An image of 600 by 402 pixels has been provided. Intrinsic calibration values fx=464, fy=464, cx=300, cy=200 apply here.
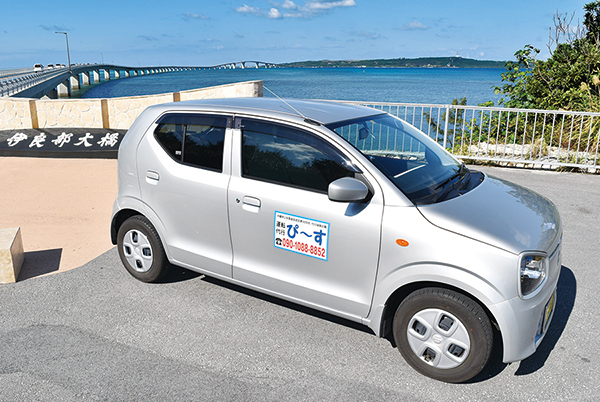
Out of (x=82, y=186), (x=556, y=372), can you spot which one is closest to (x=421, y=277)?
(x=556, y=372)

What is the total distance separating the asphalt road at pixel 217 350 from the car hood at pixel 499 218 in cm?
100

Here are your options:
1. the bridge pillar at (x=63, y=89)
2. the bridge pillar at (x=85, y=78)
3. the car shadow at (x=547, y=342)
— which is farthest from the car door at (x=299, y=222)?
the bridge pillar at (x=85, y=78)

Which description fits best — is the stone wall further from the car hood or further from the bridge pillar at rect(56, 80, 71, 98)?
the bridge pillar at rect(56, 80, 71, 98)

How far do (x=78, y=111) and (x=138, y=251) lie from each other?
9875mm

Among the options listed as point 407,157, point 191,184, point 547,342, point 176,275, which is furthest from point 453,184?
point 176,275

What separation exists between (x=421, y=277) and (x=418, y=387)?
775 mm

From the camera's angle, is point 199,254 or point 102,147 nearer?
point 199,254

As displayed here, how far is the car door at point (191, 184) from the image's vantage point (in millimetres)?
3945

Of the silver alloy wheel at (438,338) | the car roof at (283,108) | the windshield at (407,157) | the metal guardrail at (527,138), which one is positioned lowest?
the silver alloy wheel at (438,338)

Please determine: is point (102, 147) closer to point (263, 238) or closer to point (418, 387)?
point (263, 238)

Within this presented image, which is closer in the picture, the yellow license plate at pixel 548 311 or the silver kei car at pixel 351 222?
the silver kei car at pixel 351 222

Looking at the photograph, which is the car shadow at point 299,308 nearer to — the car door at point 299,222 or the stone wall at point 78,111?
the car door at point 299,222

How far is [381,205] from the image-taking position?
322 cm

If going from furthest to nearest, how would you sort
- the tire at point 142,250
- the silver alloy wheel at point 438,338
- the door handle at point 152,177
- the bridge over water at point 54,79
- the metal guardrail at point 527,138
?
the bridge over water at point 54,79 < the metal guardrail at point 527,138 < the tire at point 142,250 < the door handle at point 152,177 < the silver alloy wheel at point 438,338
